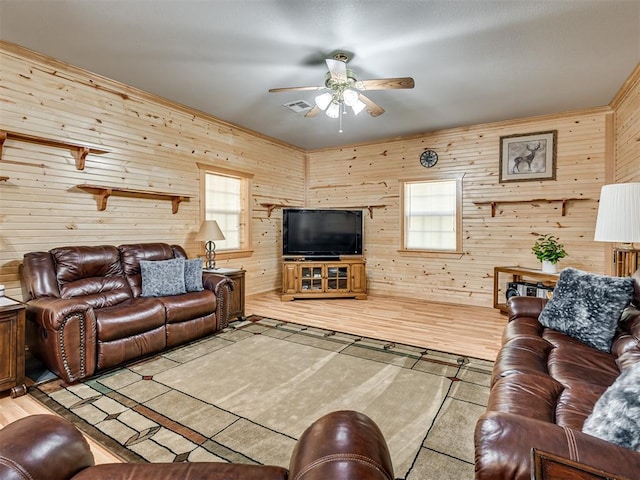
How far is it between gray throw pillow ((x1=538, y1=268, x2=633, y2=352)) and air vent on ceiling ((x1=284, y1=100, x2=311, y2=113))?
339 cm

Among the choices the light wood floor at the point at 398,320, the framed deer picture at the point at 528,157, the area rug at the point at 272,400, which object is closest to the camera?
the area rug at the point at 272,400

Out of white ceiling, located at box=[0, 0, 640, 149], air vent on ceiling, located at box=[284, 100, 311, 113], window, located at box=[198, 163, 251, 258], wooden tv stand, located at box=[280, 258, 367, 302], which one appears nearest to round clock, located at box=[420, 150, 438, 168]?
white ceiling, located at box=[0, 0, 640, 149]

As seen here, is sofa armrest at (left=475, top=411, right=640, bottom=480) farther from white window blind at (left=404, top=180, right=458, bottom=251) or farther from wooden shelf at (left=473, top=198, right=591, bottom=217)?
white window blind at (left=404, top=180, right=458, bottom=251)

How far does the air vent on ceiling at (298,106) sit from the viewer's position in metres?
4.22

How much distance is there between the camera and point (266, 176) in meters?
5.82

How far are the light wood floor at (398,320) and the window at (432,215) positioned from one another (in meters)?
1.00

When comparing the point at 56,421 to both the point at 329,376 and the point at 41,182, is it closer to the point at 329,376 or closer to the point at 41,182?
the point at 329,376

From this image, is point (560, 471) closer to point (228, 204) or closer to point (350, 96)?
point (350, 96)

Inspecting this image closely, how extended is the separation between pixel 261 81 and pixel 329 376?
309cm

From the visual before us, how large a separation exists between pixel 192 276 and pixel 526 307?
3294 millimetres

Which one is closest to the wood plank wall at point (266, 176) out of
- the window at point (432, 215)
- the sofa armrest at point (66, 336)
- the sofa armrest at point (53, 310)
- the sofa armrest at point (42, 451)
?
the window at point (432, 215)

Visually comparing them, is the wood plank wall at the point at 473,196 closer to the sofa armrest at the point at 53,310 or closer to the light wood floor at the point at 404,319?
the light wood floor at the point at 404,319

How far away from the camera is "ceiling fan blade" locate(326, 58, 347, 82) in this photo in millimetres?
2755

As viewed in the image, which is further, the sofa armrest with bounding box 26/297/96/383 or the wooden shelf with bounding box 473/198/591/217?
the wooden shelf with bounding box 473/198/591/217
